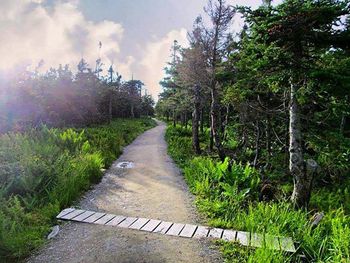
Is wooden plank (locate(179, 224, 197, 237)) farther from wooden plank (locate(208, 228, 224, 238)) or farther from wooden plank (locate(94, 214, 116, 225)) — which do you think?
wooden plank (locate(94, 214, 116, 225))

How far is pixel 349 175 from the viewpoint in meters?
12.8

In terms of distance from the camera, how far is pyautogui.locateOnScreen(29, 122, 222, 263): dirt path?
439cm

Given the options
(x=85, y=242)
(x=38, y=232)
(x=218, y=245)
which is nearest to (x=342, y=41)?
(x=218, y=245)

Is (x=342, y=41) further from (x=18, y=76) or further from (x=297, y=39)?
(x=18, y=76)

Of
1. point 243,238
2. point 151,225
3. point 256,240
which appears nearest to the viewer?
point 256,240

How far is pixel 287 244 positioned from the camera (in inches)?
176

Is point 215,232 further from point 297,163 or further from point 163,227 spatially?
point 297,163

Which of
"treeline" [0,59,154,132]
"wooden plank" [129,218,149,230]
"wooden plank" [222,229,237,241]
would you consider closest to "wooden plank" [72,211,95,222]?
"wooden plank" [129,218,149,230]

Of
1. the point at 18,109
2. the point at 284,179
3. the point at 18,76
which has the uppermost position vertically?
the point at 18,76

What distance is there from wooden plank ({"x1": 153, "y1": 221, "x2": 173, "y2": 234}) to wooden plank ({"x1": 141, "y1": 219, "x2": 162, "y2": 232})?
3.0 inches

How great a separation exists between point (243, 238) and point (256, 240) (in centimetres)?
27

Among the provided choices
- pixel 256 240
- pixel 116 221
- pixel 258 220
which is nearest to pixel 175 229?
pixel 116 221

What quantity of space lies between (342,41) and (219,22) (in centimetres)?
853

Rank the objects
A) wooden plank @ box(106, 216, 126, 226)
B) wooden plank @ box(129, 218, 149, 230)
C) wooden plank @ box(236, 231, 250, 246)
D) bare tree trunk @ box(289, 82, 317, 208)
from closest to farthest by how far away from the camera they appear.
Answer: wooden plank @ box(236, 231, 250, 246), wooden plank @ box(129, 218, 149, 230), wooden plank @ box(106, 216, 126, 226), bare tree trunk @ box(289, 82, 317, 208)
